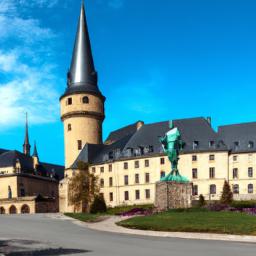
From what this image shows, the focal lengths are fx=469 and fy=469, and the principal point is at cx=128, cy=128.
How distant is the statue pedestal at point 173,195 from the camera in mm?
40125

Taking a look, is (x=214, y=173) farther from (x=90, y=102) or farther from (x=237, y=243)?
(x=237, y=243)

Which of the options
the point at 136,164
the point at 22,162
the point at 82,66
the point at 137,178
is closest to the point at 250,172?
the point at 137,178

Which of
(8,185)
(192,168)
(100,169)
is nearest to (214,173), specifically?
(192,168)

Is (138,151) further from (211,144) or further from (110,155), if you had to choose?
(211,144)

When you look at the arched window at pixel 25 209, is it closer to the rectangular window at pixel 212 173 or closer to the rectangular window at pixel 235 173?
the rectangular window at pixel 212 173

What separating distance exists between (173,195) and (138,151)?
38.7m

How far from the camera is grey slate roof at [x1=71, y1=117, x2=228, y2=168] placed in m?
74.9

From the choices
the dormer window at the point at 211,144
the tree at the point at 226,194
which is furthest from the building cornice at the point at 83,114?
the tree at the point at 226,194

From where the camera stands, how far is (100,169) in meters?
82.0

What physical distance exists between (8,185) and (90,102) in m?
25.8

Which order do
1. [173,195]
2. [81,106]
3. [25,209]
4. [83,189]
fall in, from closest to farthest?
[173,195] < [83,189] < [81,106] < [25,209]

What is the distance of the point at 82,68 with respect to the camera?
297ft

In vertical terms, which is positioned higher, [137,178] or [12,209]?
[137,178]

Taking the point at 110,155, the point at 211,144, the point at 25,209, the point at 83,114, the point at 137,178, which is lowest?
the point at 25,209
